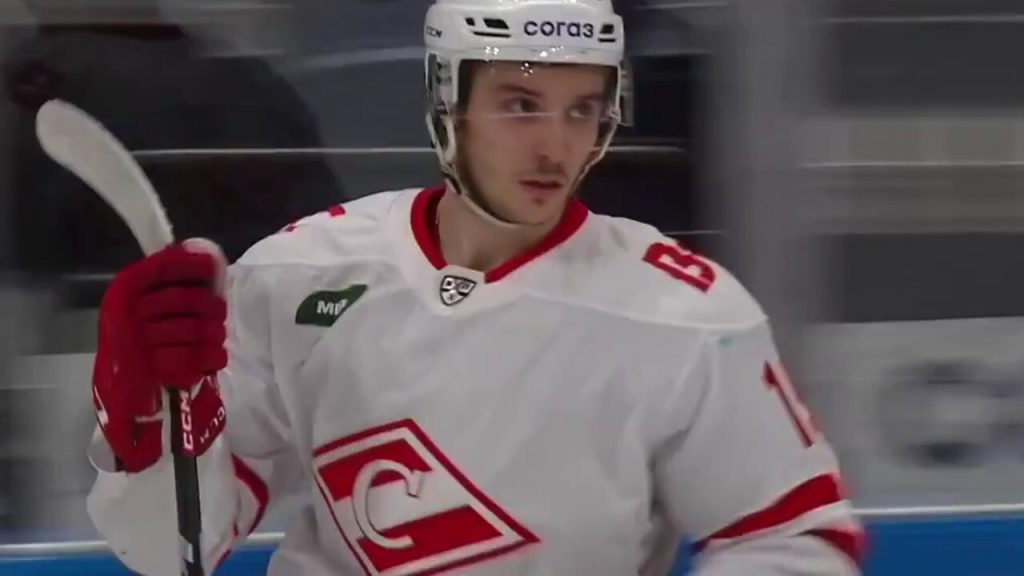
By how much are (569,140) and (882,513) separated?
1.08 meters

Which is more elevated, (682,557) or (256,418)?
(256,418)

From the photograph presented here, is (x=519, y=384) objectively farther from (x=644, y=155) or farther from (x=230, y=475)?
(x=644, y=155)

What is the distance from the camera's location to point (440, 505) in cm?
142

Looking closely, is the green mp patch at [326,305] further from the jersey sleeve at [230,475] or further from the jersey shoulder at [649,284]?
the jersey shoulder at [649,284]

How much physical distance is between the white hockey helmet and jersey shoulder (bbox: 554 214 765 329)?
0.25ft

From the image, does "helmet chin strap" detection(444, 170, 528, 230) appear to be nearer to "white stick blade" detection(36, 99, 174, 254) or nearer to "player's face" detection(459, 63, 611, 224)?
"player's face" detection(459, 63, 611, 224)

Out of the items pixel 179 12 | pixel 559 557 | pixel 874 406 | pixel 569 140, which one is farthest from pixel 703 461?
pixel 179 12

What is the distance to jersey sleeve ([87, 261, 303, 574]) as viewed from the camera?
144 cm

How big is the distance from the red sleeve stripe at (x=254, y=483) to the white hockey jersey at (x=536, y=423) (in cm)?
4

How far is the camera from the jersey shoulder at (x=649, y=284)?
142 centimetres

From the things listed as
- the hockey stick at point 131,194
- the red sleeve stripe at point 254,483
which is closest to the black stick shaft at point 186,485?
the hockey stick at point 131,194

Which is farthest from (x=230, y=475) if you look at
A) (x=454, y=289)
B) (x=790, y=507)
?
(x=790, y=507)

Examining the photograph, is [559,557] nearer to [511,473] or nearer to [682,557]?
[511,473]

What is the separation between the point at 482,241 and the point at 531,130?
136 millimetres
